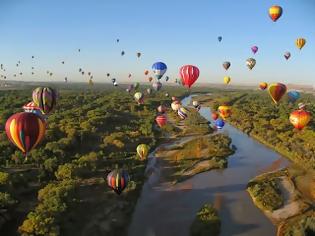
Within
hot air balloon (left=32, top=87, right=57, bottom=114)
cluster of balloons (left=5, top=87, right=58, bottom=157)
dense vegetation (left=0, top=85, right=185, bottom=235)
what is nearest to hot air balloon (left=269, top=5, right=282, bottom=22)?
dense vegetation (left=0, top=85, right=185, bottom=235)

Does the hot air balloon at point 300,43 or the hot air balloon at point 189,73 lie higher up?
the hot air balloon at point 300,43

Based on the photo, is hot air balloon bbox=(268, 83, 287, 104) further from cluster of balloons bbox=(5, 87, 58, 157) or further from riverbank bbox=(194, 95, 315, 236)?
cluster of balloons bbox=(5, 87, 58, 157)

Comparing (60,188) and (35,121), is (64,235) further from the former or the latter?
(35,121)

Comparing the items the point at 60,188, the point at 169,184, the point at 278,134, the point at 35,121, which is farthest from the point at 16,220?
the point at 278,134

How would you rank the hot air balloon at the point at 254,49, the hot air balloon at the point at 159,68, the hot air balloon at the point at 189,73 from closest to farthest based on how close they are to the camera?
the hot air balloon at the point at 189,73 → the hot air balloon at the point at 159,68 → the hot air balloon at the point at 254,49

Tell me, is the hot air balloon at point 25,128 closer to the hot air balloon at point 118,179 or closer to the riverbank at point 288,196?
the hot air balloon at point 118,179

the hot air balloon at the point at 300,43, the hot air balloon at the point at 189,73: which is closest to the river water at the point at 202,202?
the hot air balloon at the point at 189,73
